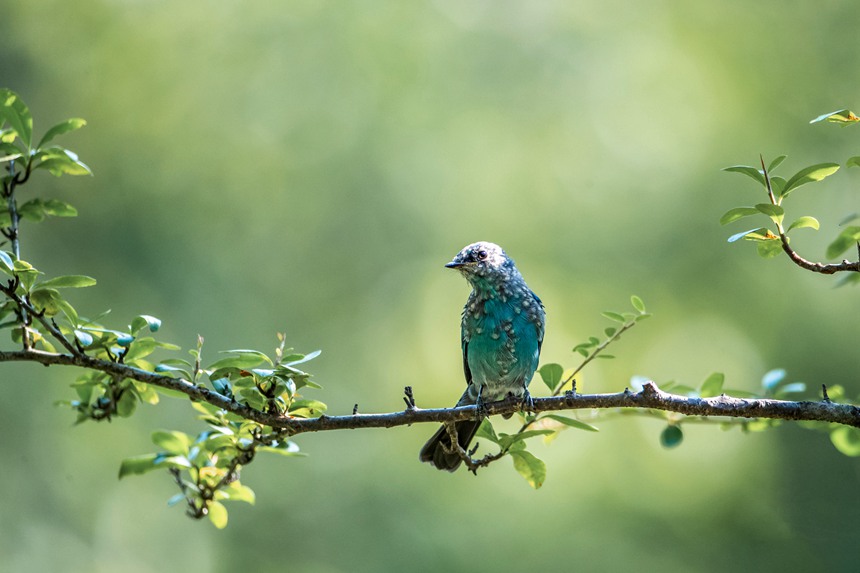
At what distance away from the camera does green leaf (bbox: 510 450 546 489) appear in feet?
12.3

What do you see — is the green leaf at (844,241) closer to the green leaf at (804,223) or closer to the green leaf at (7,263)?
the green leaf at (804,223)

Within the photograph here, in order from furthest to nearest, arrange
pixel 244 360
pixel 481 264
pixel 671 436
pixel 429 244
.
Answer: pixel 429 244, pixel 481 264, pixel 671 436, pixel 244 360

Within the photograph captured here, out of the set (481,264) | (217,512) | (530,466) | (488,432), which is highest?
(481,264)

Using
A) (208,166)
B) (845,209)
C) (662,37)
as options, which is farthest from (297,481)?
(662,37)

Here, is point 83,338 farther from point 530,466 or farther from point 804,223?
point 804,223

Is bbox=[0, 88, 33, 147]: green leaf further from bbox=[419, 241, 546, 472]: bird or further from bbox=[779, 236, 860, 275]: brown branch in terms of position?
bbox=[419, 241, 546, 472]: bird

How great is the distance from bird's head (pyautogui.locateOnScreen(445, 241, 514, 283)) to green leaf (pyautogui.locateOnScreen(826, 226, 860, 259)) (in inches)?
115

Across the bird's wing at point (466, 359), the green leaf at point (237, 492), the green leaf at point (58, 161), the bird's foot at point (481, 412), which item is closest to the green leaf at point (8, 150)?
the green leaf at point (58, 161)

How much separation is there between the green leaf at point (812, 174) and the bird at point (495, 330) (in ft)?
9.02

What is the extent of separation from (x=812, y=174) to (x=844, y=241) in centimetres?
27

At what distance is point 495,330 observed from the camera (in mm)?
6039

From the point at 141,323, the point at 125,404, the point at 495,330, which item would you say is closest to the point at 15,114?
the point at 141,323

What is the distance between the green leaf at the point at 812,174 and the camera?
3.29 meters

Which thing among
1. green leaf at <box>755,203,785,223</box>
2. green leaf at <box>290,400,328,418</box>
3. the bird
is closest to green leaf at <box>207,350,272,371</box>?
green leaf at <box>290,400,328,418</box>
